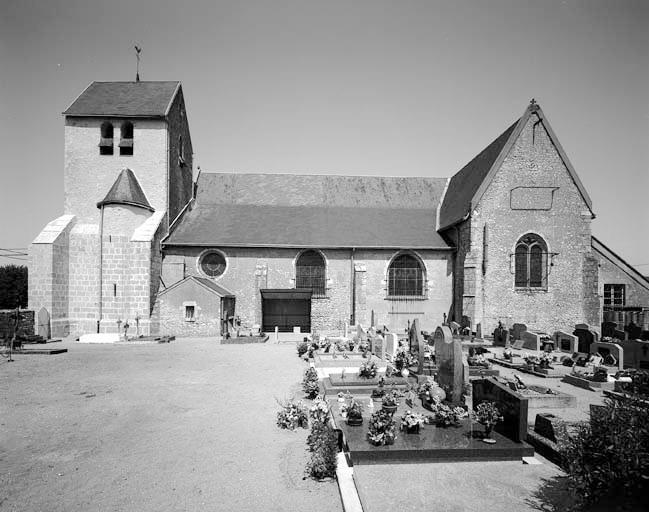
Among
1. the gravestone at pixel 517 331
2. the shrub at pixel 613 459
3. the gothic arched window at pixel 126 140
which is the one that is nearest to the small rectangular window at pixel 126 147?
the gothic arched window at pixel 126 140

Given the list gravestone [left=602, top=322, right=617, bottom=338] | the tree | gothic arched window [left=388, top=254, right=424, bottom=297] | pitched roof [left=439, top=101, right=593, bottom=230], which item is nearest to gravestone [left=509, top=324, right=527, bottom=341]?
gravestone [left=602, top=322, right=617, bottom=338]

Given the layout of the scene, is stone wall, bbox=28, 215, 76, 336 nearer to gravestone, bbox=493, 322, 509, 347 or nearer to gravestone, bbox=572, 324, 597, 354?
gravestone, bbox=493, 322, 509, 347

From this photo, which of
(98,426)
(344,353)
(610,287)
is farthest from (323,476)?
(610,287)

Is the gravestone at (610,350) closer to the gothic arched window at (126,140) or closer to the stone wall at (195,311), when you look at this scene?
the stone wall at (195,311)

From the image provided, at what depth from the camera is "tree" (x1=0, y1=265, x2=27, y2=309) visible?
138 ft

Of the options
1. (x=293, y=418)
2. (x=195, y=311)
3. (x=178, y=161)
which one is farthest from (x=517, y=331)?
(x=178, y=161)

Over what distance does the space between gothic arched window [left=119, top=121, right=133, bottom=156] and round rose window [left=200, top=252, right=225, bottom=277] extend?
797cm

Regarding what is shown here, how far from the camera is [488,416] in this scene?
282 inches

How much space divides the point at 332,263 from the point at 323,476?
1833 centimetres

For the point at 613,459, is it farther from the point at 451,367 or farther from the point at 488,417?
the point at 451,367

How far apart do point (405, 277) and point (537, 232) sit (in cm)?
780

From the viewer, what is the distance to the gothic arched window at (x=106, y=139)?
24.0 m

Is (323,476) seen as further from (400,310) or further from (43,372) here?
(400,310)

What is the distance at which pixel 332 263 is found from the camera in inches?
953
